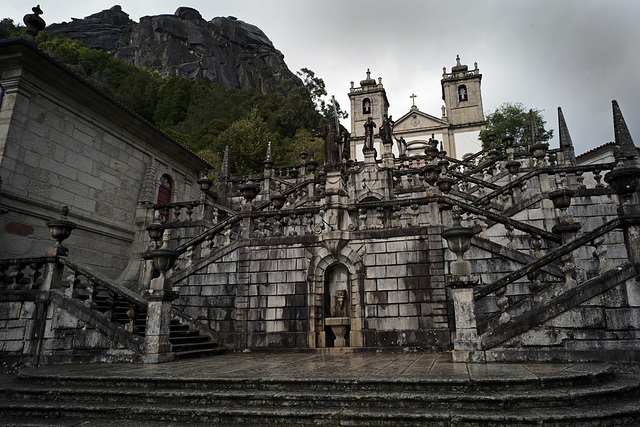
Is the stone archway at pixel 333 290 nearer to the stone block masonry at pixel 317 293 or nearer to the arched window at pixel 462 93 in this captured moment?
the stone block masonry at pixel 317 293

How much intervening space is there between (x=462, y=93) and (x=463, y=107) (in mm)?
1868

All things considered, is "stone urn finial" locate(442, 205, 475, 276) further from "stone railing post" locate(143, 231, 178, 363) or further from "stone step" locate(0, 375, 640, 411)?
"stone railing post" locate(143, 231, 178, 363)

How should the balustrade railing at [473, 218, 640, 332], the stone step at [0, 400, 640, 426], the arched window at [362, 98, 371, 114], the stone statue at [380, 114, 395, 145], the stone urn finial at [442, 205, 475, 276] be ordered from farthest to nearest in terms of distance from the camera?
the arched window at [362, 98, 371, 114] → the stone statue at [380, 114, 395, 145] → the stone urn finial at [442, 205, 475, 276] → the balustrade railing at [473, 218, 640, 332] → the stone step at [0, 400, 640, 426]

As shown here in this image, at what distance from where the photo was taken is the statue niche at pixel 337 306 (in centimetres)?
1137

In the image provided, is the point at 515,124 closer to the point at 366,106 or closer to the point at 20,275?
the point at 366,106

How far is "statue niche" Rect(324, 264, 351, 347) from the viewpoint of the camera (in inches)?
448

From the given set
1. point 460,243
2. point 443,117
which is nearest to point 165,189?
point 460,243

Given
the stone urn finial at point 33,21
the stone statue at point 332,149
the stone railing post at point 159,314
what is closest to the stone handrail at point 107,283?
the stone railing post at point 159,314

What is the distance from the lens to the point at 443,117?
4772cm

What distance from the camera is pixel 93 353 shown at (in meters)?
9.12

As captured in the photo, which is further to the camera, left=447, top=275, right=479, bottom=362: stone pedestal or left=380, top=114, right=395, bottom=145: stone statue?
left=380, top=114, right=395, bottom=145: stone statue

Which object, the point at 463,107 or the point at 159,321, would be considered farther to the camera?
the point at 463,107

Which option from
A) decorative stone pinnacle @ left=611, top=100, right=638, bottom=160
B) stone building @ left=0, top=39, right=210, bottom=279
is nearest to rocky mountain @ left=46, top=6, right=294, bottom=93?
stone building @ left=0, top=39, right=210, bottom=279

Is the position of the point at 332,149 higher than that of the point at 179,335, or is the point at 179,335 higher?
the point at 332,149
